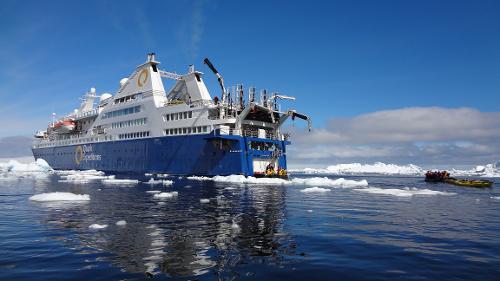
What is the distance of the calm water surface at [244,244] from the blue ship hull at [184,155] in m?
23.8

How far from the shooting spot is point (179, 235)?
11.2 meters

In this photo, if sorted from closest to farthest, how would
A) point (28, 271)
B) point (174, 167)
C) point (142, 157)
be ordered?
point (28, 271) → point (174, 167) → point (142, 157)

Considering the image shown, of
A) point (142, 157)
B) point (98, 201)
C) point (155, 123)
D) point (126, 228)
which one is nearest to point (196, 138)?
point (155, 123)

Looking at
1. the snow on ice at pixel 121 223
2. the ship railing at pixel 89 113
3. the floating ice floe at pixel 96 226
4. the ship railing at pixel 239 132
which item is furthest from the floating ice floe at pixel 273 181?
the ship railing at pixel 89 113

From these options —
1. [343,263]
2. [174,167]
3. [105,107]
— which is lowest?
[343,263]

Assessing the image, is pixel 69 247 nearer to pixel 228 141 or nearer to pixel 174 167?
pixel 228 141

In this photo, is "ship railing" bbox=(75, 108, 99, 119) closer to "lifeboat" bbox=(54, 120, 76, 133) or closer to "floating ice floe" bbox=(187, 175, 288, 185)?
"lifeboat" bbox=(54, 120, 76, 133)

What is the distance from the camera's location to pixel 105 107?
201 feet

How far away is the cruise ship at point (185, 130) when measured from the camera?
42.0 meters

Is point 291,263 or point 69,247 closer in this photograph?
point 291,263

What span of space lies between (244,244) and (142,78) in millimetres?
47337

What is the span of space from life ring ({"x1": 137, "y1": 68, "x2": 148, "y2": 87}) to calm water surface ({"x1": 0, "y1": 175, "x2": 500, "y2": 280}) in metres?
36.8

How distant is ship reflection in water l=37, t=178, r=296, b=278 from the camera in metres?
8.28

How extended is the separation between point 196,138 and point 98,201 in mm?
23474
